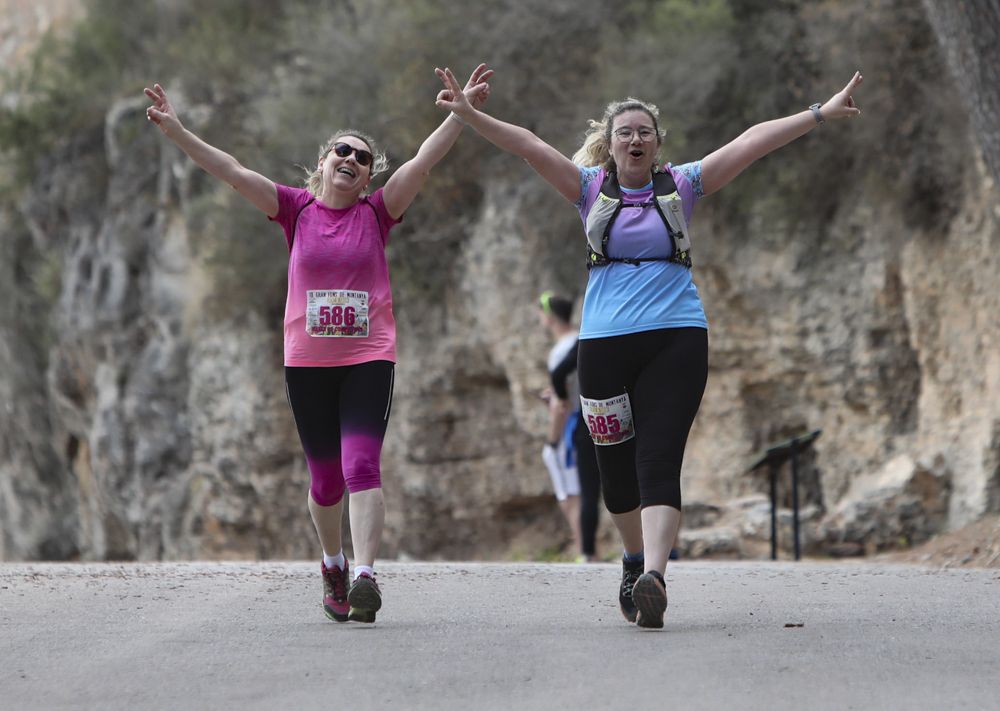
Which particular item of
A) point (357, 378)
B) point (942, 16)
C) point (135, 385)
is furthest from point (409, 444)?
point (357, 378)

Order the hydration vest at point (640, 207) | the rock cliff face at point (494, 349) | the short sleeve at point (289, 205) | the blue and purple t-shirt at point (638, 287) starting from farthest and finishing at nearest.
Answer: the rock cliff face at point (494, 349)
the short sleeve at point (289, 205)
the hydration vest at point (640, 207)
the blue and purple t-shirt at point (638, 287)

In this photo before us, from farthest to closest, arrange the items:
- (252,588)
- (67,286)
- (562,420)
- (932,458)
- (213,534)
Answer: (67,286) < (213,534) < (932,458) < (562,420) < (252,588)

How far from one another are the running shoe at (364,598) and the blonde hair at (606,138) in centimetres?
200

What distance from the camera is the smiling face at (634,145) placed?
5.98 m

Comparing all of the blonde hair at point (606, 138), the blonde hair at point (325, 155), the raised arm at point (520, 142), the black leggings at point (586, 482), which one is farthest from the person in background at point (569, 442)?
the raised arm at point (520, 142)

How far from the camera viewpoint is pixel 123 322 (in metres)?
26.8

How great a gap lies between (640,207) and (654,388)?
2.48 ft

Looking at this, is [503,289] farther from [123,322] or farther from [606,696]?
[606,696]

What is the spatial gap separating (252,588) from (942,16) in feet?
21.1

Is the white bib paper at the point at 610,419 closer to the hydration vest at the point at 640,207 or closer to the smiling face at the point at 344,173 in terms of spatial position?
the hydration vest at the point at 640,207

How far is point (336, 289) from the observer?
6.14 m

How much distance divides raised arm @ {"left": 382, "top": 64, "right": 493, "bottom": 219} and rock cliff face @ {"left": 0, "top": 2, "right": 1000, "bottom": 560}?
7.03 metres

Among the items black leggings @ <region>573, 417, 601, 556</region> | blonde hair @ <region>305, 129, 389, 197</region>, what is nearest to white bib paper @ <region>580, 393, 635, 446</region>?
blonde hair @ <region>305, 129, 389, 197</region>

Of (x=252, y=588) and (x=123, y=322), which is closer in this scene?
(x=252, y=588)
